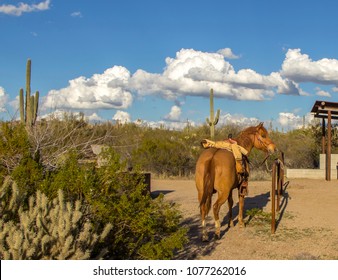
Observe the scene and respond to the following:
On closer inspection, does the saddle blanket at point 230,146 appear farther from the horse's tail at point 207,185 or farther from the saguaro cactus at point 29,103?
the saguaro cactus at point 29,103

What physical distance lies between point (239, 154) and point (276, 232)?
1.79 metres

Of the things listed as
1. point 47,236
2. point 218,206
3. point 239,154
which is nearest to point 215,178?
point 218,206

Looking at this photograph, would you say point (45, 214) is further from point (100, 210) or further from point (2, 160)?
point (2, 160)

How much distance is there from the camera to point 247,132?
1127 cm

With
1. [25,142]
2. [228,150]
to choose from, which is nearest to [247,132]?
[228,150]

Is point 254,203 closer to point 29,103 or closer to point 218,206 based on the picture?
point 218,206

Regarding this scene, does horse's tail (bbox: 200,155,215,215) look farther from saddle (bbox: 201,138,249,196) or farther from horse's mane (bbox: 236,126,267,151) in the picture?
horse's mane (bbox: 236,126,267,151)

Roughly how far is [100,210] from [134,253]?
0.76 metres

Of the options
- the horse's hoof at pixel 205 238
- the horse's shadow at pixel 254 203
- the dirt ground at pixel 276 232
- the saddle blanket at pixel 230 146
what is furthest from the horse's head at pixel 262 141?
the horse's hoof at pixel 205 238

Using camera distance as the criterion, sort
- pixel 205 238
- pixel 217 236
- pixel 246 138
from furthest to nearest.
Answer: pixel 246 138
pixel 217 236
pixel 205 238

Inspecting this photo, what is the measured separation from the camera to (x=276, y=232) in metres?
10.3

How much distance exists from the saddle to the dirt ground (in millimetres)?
1006

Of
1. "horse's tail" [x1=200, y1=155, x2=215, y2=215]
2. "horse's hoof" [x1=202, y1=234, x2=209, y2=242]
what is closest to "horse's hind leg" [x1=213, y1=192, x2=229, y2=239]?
"horse's tail" [x1=200, y1=155, x2=215, y2=215]

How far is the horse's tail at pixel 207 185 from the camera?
9289mm
